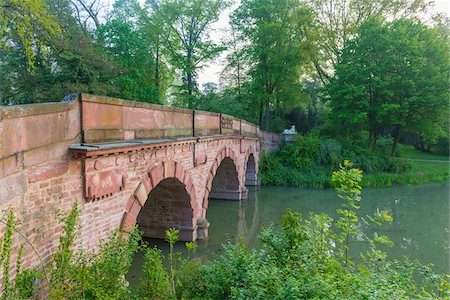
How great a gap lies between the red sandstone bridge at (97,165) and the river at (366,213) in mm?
1697

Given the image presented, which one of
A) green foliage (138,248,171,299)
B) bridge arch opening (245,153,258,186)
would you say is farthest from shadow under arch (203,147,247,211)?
green foliage (138,248,171,299)

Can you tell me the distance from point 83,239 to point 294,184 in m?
14.8

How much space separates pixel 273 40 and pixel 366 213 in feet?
41.6

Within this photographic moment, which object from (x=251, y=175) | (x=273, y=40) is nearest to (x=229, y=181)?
(x=251, y=175)

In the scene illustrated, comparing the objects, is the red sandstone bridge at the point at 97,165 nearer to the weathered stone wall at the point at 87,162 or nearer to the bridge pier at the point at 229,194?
the weathered stone wall at the point at 87,162

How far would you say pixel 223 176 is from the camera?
14.6m

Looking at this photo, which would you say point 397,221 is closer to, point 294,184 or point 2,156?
point 294,184

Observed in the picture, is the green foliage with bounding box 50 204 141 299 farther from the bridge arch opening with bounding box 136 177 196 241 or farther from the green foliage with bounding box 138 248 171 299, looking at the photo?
the bridge arch opening with bounding box 136 177 196 241

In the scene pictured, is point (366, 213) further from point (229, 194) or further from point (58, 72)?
point (58, 72)

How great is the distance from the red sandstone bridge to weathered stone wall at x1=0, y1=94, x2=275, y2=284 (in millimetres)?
11

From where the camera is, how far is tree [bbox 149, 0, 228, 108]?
823 inches

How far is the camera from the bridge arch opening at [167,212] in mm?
8477

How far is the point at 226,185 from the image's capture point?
14711mm

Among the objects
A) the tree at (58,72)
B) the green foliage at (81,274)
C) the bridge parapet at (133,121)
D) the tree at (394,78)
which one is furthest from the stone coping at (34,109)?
the tree at (394,78)
